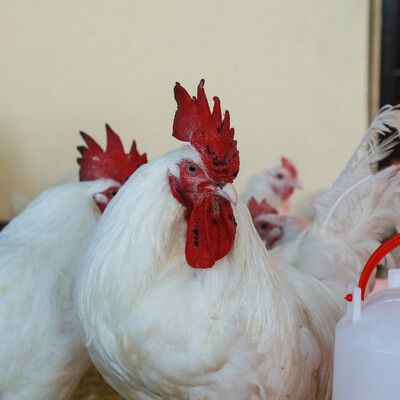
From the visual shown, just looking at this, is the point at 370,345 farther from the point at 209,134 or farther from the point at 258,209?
the point at 258,209

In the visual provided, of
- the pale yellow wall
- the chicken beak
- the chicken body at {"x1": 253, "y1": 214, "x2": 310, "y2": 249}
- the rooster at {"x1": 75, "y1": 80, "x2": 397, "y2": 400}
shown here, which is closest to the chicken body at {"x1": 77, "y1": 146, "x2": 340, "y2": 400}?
the rooster at {"x1": 75, "y1": 80, "x2": 397, "y2": 400}

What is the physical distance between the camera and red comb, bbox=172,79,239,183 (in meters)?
1.49

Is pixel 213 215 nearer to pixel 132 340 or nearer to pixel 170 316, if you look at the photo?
pixel 170 316

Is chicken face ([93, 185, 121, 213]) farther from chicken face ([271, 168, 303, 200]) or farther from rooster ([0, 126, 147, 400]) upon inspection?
chicken face ([271, 168, 303, 200])

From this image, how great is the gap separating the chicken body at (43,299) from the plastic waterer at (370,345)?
984mm

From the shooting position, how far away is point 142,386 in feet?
5.29

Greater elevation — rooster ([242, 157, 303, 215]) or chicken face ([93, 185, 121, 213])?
chicken face ([93, 185, 121, 213])

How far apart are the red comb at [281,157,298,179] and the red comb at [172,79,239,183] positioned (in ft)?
6.00

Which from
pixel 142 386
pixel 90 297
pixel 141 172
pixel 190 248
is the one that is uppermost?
pixel 141 172

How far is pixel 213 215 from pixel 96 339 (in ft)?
1.59

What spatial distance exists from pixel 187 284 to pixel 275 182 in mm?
1880

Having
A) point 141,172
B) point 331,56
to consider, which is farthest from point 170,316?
point 331,56

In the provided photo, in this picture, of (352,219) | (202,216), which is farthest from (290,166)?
(202,216)

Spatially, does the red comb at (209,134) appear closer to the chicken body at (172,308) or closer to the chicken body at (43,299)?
the chicken body at (172,308)
